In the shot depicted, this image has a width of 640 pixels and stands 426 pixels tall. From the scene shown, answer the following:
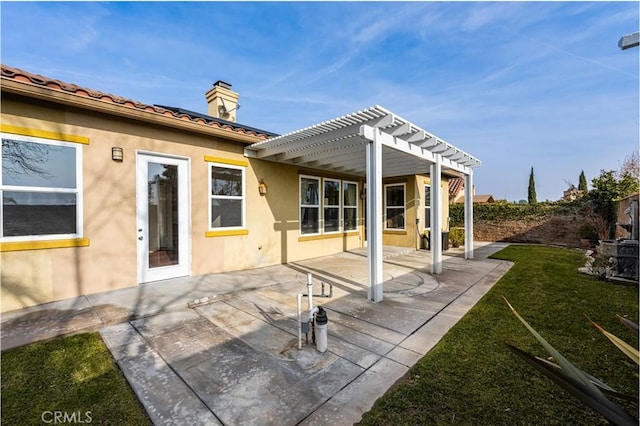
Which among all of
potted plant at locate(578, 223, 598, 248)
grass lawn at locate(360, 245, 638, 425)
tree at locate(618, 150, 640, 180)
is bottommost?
grass lawn at locate(360, 245, 638, 425)

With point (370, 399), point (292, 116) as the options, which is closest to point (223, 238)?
point (370, 399)

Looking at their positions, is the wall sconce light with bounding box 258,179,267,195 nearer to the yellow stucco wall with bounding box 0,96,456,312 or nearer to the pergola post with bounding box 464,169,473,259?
the yellow stucco wall with bounding box 0,96,456,312

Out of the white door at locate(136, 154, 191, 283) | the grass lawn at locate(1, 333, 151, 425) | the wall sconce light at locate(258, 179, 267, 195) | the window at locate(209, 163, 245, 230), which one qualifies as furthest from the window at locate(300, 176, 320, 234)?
the grass lawn at locate(1, 333, 151, 425)

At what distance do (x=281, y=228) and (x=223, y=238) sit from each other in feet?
6.36

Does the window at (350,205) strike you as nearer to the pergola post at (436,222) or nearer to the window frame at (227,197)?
the pergola post at (436,222)

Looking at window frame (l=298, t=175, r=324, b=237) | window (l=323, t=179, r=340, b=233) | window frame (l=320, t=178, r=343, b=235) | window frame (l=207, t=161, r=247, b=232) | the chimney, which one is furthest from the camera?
the chimney

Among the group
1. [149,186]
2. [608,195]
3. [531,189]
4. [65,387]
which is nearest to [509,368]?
[65,387]

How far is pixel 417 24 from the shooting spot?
25.0 feet

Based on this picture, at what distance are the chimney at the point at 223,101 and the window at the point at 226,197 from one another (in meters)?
4.20

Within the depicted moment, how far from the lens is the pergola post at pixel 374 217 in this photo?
16.7 feet

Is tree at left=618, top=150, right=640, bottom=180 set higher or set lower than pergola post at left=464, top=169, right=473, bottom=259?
higher

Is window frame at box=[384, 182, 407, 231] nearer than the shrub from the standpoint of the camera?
Yes

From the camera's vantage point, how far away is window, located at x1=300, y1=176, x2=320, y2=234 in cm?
920

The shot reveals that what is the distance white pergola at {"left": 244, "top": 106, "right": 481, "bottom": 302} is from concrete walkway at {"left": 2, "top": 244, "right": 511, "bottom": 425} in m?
1.11
